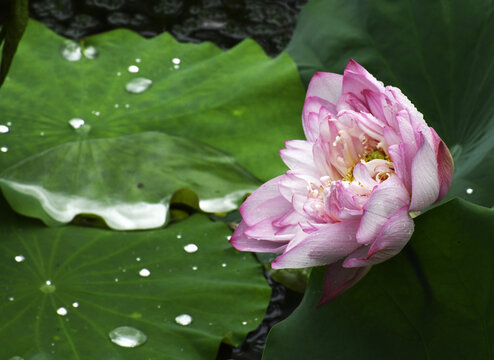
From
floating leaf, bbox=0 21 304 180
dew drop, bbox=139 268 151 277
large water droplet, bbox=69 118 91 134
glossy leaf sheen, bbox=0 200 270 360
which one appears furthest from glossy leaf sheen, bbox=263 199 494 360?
large water droplet, bbox=69 118 91 134

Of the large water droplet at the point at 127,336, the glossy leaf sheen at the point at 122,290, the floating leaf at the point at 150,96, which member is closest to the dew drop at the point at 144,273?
the glossy leaf sheen at the point at 122,290

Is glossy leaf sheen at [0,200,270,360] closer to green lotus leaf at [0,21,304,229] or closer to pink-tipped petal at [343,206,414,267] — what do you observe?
green lotus leaf at [0,21,304,229]

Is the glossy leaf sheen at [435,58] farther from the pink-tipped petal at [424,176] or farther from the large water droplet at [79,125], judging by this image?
the large water droplet at [79,125]

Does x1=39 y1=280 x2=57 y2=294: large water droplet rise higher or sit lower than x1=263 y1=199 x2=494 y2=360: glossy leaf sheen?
lower

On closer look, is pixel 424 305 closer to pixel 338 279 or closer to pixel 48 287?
pixel 338 279

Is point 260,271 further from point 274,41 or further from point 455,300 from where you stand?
point 274,41

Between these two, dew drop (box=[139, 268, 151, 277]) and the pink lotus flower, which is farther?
dew drop (box=[139, 268, 151, 277])
